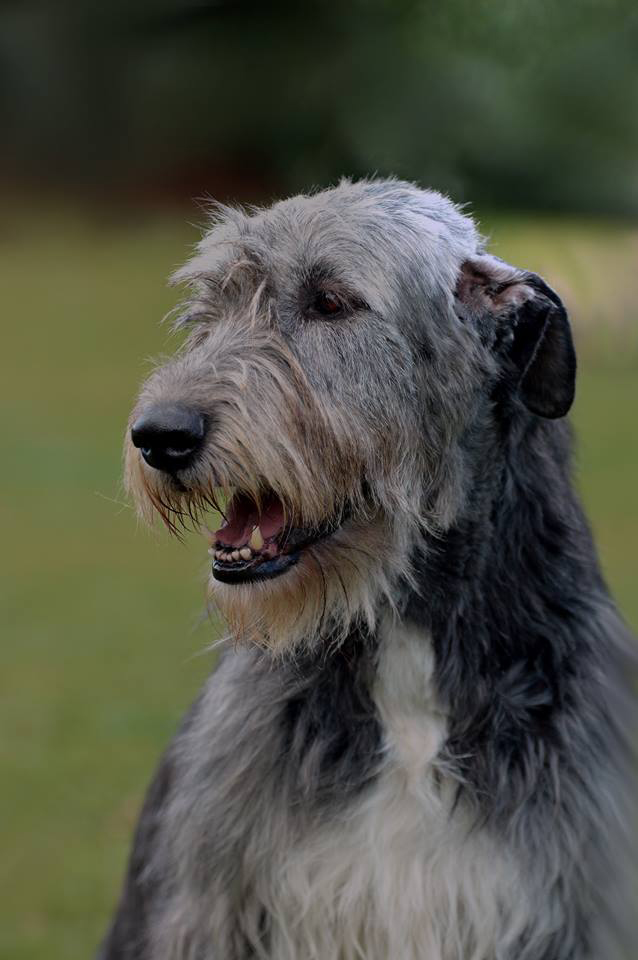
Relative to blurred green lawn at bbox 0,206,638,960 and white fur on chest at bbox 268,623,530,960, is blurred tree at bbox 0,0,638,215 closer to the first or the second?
blurred green lawn at bbox 0,206,638,960

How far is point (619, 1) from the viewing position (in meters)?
2.39

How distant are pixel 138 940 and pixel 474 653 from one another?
1279mm

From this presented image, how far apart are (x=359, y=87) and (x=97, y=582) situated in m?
6.89

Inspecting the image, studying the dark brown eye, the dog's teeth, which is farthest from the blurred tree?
the dog's teeth

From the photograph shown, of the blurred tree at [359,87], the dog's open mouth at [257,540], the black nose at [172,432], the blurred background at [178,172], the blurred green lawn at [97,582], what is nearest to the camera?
the blurred tree at [359,87]

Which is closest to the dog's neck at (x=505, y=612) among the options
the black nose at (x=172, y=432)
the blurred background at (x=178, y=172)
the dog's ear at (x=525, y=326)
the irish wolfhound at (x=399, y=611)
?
the irish wolfhound at (x=399, y=611)

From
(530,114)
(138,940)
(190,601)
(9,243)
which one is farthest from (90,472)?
(530,114)

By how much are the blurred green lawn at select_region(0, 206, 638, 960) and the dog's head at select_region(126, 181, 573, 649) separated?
25cm

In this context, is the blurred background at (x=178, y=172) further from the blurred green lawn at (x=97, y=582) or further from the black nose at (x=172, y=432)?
the black nose at (x=172, y=432)

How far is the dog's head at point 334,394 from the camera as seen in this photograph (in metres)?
2.89

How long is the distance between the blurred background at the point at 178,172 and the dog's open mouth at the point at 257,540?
0.18m

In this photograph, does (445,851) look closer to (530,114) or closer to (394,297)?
(394,297)

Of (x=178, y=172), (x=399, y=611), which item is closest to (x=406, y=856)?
(x=399, y=611)

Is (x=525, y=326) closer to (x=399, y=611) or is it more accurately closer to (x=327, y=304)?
(x=327, y=304)
